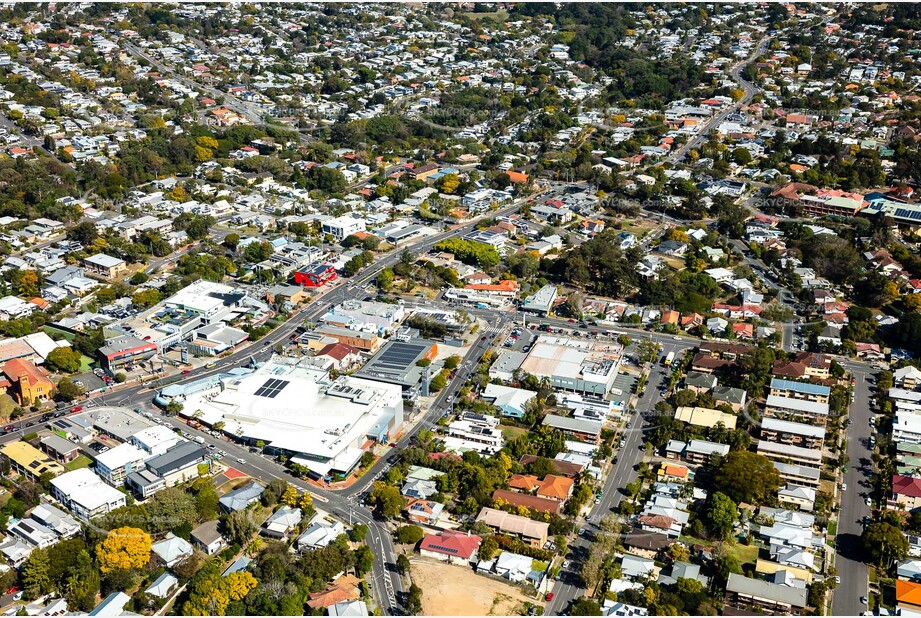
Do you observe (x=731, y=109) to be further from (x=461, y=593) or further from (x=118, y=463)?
(x=118, y=463)

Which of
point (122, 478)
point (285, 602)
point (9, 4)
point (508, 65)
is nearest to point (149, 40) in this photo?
point (9, 4)

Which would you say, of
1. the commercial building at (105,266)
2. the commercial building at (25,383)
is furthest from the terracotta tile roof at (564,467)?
the commercial building at (105,266)

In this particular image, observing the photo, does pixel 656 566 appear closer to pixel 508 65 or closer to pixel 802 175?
pixel 802 175

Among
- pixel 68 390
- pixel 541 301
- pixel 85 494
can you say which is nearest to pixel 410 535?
pixel 85 494

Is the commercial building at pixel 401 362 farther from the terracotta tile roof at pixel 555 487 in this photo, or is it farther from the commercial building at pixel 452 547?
the commercial building at pixel 452 547

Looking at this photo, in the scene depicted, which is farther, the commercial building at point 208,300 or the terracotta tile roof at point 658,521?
the commercial building at point 208,300

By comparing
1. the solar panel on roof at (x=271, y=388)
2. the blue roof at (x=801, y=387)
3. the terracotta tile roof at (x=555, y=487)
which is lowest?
the terracotta tile roof at (x=555, y=487)
